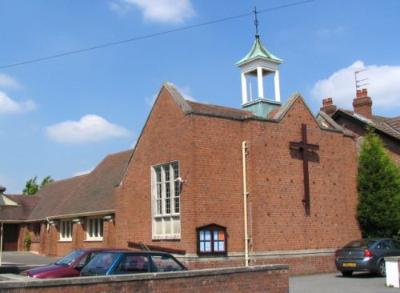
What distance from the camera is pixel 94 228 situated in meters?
33.1

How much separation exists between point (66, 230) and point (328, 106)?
792 inches

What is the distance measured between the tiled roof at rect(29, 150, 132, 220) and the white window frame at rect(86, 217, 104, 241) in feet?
2.56

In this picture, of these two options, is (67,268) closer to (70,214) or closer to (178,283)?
(178,283)

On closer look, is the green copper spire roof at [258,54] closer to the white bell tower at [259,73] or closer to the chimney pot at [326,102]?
the white bell tower at [259,73]

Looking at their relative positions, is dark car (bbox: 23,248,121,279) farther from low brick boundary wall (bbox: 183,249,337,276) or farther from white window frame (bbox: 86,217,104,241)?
white window frame (bbox: 86,217,104,241)

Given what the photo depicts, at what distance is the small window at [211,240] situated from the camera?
1972 centimetres

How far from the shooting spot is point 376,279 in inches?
773

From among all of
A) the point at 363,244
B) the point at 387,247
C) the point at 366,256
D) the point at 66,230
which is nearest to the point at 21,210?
the point at 66,230

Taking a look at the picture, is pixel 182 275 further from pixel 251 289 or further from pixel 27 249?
pixel 27 249

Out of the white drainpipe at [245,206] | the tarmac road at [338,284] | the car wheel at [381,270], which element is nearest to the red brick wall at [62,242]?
the white drainpipe at [245,206]

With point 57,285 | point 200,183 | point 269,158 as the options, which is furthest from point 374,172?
point 57,285

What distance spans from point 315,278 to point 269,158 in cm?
510

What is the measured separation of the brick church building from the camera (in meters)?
20.3

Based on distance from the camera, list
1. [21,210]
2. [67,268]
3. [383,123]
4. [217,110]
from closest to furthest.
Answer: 1. [67,268]
2. [217,110]
3. [383,123]
4. [21,210]
